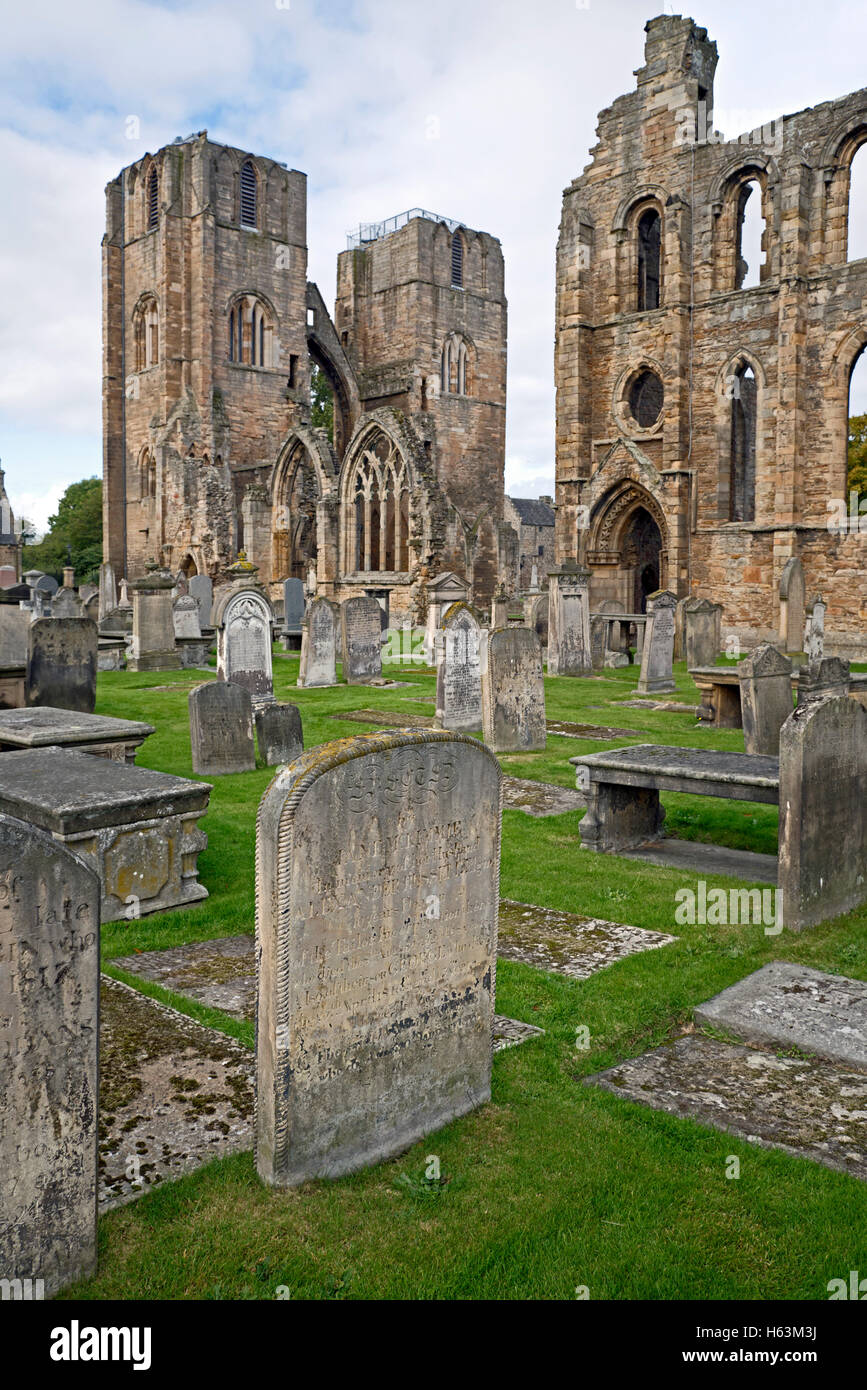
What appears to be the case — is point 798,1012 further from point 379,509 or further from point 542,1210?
point 379,509

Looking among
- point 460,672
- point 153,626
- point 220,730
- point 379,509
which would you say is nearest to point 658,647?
point 460,672

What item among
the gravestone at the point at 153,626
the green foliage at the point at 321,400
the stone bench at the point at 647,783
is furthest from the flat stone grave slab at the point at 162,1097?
the green foliage at the point at 321,400

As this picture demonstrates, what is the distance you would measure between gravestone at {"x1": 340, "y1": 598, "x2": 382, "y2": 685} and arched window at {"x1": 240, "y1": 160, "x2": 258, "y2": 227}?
95.6 feet

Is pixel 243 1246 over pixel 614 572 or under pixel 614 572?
under

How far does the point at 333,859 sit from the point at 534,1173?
4.34 ft

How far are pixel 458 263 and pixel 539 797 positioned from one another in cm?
A: 4213

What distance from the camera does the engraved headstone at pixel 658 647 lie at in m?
17.4

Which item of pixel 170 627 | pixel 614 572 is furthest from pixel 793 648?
pixel 170 627

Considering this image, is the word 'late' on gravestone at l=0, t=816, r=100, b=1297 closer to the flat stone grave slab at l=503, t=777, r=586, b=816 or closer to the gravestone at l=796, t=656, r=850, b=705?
the flat stone grave slab at l=503, t=777, r=586, b=816

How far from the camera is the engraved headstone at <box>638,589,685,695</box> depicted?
57.2ft

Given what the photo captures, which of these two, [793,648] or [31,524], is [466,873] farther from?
[31,524]

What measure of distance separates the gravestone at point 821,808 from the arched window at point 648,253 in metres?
25.1

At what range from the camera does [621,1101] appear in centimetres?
411

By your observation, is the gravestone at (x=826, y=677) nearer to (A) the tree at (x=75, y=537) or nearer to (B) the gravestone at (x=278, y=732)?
(B) the gravestone at (x=278, y=732)
